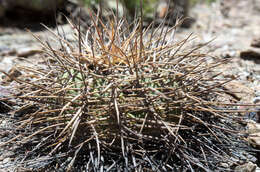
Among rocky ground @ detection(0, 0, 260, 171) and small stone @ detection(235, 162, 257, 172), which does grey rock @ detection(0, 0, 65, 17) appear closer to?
rocky ground @ detection(0, 0, 260, 171)

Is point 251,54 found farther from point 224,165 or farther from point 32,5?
point 32,5

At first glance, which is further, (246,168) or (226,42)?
(226,42)

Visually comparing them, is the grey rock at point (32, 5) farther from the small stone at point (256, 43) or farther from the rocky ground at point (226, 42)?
the small stone at point (256, 43)

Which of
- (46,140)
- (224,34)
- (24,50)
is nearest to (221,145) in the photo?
(46,140)

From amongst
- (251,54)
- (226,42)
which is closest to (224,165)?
(251,54)

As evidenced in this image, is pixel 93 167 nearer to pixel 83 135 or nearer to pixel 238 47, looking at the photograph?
pixel 83 135

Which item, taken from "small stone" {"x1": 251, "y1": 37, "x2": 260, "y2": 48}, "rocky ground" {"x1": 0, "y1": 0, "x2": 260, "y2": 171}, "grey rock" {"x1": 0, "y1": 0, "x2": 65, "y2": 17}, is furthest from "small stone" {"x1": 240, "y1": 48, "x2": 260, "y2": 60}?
"grey rock" {"x1": 0, "y1": 0, "x2": 65, "y2": 17}

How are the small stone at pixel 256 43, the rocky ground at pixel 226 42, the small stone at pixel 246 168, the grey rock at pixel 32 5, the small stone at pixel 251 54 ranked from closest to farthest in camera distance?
the small stone at pixel 246 168, the rocky ground at pixel 226 42, the small stone at pixel 251 54, the small stone at pixel 256 43, the grey rock at pixel 32 5

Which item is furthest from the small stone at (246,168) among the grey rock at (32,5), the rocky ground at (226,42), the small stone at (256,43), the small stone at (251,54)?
the grey rock at (32,5)
